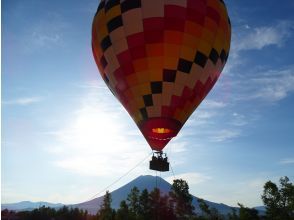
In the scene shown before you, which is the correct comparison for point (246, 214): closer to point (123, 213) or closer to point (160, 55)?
point (123, 213)

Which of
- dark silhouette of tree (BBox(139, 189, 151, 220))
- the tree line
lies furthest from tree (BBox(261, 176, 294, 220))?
dark silhouette of tree (BBox(139, 189, 151, 220))

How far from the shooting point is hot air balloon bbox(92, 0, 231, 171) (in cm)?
2003

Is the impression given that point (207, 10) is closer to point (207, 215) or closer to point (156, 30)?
point (156, 30)

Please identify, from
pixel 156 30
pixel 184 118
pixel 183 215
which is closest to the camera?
pixel 156 30

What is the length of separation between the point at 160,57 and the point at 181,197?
6331 centimetres

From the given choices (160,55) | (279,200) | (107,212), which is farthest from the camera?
(107,212)

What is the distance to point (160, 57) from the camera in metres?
20.1

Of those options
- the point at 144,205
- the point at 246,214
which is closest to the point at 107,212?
the point at 144,205

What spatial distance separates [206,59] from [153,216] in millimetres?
67043

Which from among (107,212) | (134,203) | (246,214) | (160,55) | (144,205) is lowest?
(246,214)

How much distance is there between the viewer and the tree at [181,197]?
7838 cm

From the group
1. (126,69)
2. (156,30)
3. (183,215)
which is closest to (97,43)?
(126,69)

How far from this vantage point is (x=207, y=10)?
21047 mm

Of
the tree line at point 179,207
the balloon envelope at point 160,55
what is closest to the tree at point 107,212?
the tree line at point 179,207
